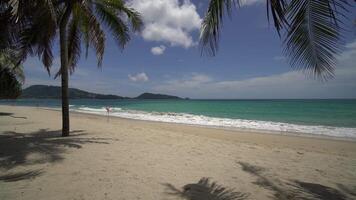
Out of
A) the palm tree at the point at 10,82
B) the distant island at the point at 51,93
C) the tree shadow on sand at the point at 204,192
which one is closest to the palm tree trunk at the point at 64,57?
the tree shadow on sand at the point at 204,192

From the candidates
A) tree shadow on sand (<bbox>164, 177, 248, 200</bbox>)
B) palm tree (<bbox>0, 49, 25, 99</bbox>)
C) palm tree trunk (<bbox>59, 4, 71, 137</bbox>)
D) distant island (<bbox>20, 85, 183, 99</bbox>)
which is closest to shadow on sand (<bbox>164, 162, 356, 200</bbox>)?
tree shadow on sand (<bbox>164, 177, 248, 200</bbox>)

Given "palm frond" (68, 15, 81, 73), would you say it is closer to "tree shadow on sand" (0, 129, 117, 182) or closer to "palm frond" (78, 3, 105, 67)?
"palm frond" (78, 3, 105, 67)

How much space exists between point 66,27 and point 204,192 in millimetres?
6901

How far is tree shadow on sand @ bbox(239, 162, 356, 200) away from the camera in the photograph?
401cm

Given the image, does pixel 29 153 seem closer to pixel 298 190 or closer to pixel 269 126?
pixel 298 190

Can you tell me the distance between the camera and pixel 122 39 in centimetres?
884

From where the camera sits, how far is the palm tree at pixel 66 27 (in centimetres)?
773

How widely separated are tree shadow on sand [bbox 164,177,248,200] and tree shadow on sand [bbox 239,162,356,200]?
67 centimetres

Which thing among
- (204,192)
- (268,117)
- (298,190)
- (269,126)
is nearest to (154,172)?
(204,192)

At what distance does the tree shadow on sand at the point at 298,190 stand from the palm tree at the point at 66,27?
635 centimetres

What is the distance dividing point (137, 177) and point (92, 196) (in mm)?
999

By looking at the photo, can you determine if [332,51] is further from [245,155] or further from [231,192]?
[245,155]

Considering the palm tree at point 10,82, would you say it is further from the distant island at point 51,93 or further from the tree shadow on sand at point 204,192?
the distant island at point 51,93

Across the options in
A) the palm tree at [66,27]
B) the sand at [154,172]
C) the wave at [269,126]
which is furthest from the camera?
the wave at [269,126]
